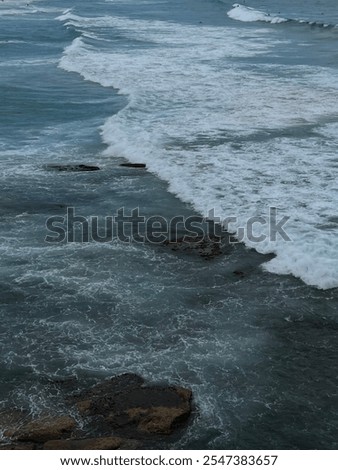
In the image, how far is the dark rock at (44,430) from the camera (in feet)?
30.4

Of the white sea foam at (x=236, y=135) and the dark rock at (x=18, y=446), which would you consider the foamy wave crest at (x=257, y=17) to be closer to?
the white sea foam at (x=236, y=135)

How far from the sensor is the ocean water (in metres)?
10.4

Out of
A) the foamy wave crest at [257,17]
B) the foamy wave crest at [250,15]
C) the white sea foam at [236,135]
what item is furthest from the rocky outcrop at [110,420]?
the foamy wave crest at [250,15]

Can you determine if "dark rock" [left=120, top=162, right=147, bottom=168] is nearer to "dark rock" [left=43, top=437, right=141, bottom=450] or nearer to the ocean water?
the ocean water

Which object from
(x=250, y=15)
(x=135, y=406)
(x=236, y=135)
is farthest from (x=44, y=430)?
(x=250, y=15)

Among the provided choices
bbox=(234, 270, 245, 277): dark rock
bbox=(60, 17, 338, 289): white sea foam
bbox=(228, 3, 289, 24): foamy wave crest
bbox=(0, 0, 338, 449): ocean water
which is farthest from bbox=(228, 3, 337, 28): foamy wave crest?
bbox=(234, 270, 245, 277): dark rock

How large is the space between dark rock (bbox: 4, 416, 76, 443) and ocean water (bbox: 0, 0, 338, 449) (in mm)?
341

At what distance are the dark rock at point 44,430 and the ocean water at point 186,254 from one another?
34 centimetres

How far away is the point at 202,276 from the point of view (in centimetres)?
1359

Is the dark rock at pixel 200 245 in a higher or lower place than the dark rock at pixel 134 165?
lower

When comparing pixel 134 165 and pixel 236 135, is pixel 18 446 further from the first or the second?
pixel 236 135

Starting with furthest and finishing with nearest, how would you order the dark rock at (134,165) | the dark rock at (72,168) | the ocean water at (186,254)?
1. the dark rock at (134,165)
2. the dark rock at (72,168)
3. the ocean water at (186,254)

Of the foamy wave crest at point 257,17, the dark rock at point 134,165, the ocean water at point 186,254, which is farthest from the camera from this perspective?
the foamy wave crest at point 257,17

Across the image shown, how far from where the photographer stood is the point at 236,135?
2264 centimetres
